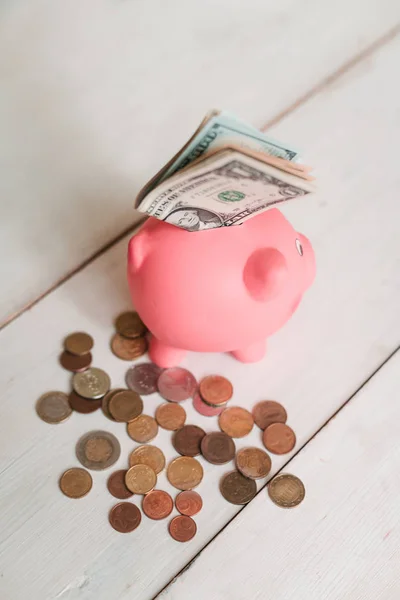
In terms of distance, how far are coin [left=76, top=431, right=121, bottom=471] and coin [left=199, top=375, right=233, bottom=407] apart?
123 millimetres

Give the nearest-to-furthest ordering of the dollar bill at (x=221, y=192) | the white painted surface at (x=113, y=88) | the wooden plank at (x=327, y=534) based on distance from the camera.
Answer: the dollar bill at (x=221, y=192), the wooden plank at (x=327, y=534), the white painted surface at (x=113, y=88)

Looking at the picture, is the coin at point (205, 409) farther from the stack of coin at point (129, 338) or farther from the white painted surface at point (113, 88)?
the white painted surface at point (113, 88)

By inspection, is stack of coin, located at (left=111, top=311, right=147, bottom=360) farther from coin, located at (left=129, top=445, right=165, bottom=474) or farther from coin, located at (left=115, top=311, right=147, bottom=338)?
coin, located at (left=129, top=445, right=165, bottom=474)

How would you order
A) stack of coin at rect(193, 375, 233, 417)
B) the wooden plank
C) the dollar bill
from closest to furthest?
the dollar bill < the wooden plank < stack of coin at rect(193, 375, 233, 417)

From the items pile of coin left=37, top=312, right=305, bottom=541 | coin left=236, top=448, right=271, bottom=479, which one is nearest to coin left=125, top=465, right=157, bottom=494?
pile of coin left=37, top=312, right=305, bottom=541

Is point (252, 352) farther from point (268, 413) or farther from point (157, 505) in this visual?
point (157, 505)

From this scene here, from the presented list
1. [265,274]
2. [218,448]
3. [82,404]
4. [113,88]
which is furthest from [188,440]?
[113,88]

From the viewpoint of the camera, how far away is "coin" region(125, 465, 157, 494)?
2.48 feet

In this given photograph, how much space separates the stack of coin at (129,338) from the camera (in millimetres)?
Answer: 858

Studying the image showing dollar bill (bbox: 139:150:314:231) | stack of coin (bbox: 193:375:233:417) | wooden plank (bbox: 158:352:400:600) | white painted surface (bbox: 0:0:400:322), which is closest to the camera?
dollar bill (bbox: 139:150:314:231)

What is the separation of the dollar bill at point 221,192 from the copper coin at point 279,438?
27cm

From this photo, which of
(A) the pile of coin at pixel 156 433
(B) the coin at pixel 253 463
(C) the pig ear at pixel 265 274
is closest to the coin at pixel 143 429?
(A) the pile of coin at pixel 156 433

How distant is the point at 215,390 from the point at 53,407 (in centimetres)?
20

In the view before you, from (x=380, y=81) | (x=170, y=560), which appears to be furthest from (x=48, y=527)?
(x=380, y=81)
